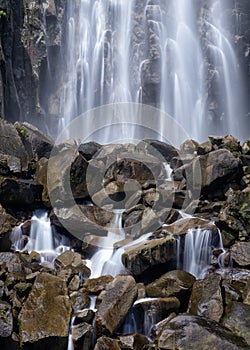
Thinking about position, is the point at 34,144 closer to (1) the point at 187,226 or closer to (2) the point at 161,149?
(2) the point at 161,149

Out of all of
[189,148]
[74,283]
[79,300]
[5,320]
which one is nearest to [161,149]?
[189,148]

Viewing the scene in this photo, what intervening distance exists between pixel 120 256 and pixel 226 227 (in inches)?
137

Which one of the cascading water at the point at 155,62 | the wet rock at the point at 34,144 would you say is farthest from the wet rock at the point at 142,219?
the cascading water at the point at 155,62

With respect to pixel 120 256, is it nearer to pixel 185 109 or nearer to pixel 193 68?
pixel 185 109

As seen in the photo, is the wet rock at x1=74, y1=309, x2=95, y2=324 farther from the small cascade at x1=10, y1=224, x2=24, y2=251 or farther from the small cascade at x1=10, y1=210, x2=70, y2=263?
the small cascade at x1=10, y1=224, x2=24, y2=251

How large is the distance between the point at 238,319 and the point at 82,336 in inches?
128

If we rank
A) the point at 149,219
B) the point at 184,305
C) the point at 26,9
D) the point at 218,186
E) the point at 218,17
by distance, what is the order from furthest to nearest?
the point at 218,17, the point at 26,9, the point at 218,186, the point at 149,219, the point at 184,305

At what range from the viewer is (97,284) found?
30.4 feet

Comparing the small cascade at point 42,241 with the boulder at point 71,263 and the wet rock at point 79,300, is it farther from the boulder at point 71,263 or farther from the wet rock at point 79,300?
the wet rock at point 79,300

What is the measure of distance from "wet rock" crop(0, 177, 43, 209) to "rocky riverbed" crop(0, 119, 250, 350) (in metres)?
0.03

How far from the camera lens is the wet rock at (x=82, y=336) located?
24.5 ft

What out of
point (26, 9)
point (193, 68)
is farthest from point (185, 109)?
point (26, 9)

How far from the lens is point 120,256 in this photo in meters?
10.7

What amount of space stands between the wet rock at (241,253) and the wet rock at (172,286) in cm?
169
